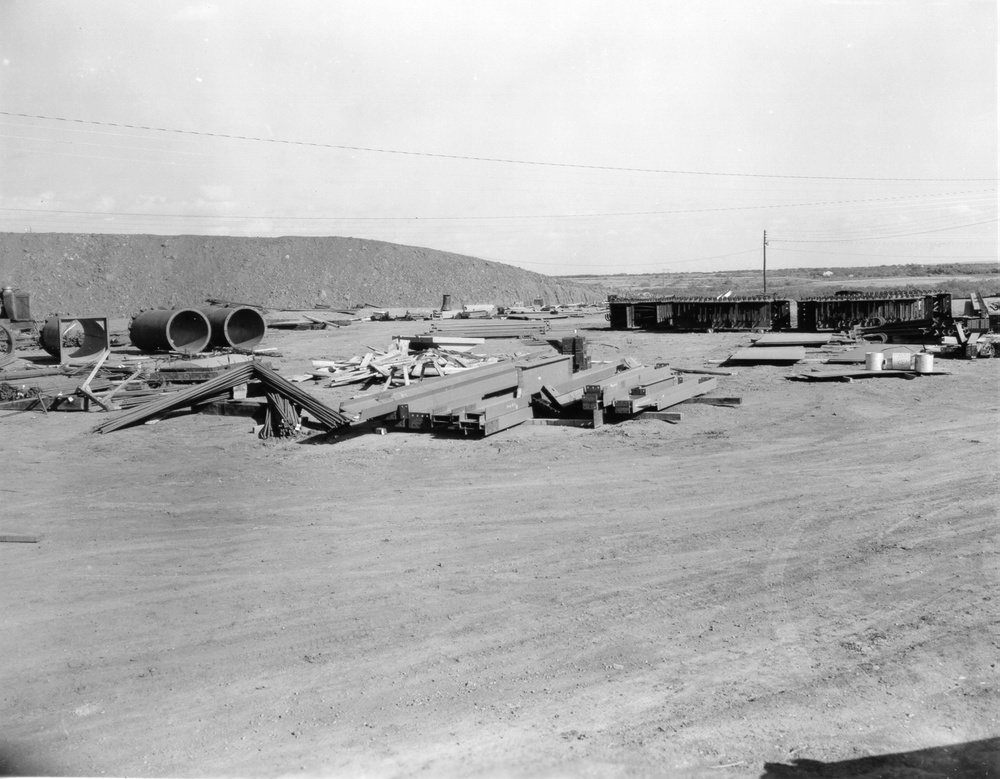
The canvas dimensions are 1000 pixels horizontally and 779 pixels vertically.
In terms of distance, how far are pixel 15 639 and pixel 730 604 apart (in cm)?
497

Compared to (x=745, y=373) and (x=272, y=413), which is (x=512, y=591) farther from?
(x=745, y=373)

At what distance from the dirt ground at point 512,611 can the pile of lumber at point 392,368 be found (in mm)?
6085

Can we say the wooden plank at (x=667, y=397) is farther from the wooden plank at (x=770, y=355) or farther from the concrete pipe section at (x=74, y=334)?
the concrete pipe section at (x=74, y=334)

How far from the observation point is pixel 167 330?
23.5 meters

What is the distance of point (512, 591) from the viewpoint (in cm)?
674

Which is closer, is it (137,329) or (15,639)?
(15,639)

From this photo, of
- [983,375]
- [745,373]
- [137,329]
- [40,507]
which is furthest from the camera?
[137,329]

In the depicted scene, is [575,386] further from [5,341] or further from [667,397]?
[5,341]

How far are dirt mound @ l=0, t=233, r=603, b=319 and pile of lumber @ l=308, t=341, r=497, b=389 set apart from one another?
131 ft

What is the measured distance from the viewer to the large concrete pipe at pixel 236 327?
25.0 meters

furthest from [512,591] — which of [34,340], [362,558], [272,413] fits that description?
[34,340]

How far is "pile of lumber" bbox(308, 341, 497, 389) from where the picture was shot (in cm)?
1791

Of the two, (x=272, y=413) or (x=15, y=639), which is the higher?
(x=272, y=413)

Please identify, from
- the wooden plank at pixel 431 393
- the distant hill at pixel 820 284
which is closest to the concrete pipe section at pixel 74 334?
the wooden plank at pixel 431 393
